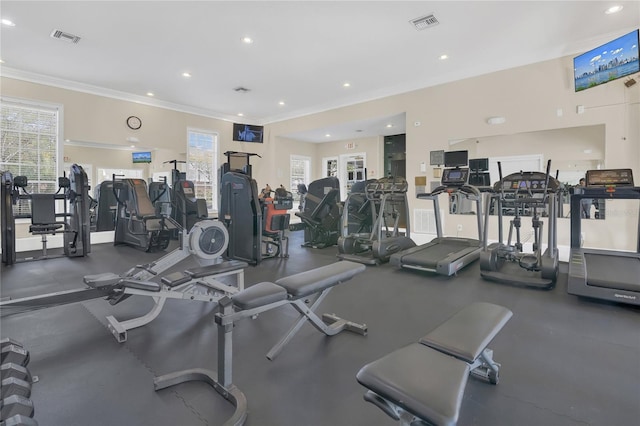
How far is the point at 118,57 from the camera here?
580cm

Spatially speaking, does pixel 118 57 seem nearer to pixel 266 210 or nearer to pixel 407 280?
pixel 266 210

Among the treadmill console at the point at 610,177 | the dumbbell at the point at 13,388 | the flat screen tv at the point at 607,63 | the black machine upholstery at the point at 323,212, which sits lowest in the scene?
the dumbbell at the point at 13,388

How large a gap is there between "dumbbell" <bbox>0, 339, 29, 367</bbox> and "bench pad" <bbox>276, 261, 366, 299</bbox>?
156 centimetres

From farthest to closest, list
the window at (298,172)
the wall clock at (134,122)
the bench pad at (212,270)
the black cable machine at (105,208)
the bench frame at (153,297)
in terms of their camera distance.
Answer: the window at (298,172)
the wall clock at (134,122)
the black cable machine at (105,208)
the bench pad at (212,270)
the bench frame at (153,297)

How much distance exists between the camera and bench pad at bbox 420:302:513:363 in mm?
1286

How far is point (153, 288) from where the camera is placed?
8.28ft

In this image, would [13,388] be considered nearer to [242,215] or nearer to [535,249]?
[242,215]

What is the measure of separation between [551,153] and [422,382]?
646cm

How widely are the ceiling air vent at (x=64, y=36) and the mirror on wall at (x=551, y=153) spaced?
7.13m

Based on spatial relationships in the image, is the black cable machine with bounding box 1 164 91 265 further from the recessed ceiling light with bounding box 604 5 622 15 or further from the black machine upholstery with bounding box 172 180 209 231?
the recessed ceiling light with bounding box 604 5 622 15

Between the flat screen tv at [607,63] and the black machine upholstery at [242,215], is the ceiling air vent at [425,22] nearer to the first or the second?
the flat screen tv at [607,63]

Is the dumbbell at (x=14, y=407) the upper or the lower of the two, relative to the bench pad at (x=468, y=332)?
lower

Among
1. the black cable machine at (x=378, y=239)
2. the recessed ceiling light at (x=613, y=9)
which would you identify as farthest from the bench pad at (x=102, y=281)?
the recessed ceiling light at (x=613, y=9)

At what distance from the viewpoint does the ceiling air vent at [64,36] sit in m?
4.91
